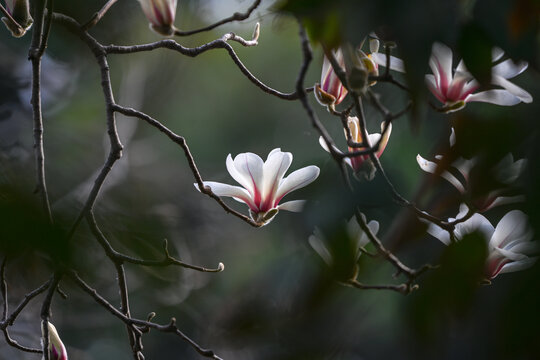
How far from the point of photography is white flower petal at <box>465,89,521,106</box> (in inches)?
27.2

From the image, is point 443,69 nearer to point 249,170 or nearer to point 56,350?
point 249,170

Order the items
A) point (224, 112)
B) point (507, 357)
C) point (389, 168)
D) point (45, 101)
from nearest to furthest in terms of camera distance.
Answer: point (507, 357), point (389, 168), point (45, 101), point (224, 112)

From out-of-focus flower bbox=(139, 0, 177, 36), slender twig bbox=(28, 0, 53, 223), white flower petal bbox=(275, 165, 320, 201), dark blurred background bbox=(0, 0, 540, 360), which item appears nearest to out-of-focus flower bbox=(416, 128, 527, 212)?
dark blurred background bbox=(0, 0, 540, 360)

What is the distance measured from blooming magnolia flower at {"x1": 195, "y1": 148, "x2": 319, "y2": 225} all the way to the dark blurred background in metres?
0.03

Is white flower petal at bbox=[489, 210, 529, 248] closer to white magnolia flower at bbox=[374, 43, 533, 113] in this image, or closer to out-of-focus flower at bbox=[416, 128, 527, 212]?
out-of-focus flower at bbox=[416, 128, 527, 212]

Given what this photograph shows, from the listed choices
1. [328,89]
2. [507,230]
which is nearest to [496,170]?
[507,230]

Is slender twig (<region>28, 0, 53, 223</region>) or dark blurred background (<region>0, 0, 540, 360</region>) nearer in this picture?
dark blurred background (<region>0, 0, 540, 360</region>)

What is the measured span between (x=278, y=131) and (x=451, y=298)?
4136 millimetres

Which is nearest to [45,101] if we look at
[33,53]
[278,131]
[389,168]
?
[278,131]

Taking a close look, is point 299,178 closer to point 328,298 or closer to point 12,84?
point 328,298

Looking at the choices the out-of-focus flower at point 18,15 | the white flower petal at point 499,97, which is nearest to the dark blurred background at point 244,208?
the white flower petal at point 499,97

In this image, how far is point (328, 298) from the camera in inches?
15.3

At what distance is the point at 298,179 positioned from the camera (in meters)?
0.76

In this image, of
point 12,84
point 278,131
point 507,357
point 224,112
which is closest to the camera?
point 507,357
